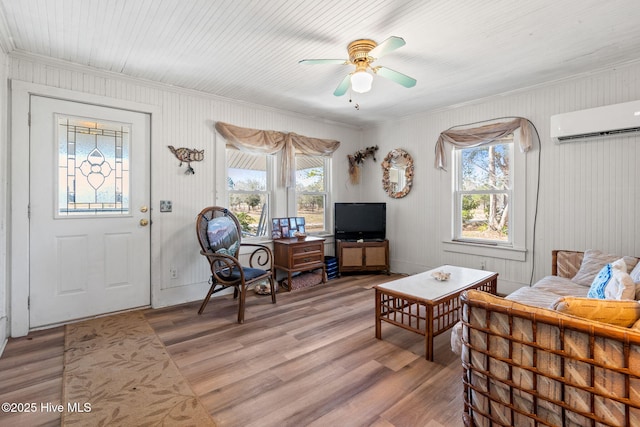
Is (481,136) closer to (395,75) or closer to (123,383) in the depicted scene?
(395,75)

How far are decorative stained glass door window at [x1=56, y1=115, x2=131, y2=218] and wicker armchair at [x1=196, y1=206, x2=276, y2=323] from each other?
2.75 feet

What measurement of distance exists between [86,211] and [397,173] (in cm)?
407

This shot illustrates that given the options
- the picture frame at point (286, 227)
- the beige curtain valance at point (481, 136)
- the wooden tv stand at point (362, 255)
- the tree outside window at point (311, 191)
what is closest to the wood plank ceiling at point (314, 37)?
the beige curtain valance at point (481, 136)

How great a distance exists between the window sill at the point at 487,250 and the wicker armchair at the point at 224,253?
8.24ft

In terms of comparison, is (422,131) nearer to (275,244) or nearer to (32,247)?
(275,244)

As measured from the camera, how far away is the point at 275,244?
415cm

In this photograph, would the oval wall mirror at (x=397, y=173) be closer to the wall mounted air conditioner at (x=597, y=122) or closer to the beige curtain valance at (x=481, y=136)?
the beige curtain valance at (x=481, y=136)

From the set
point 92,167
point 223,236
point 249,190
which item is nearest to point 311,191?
point 249,190

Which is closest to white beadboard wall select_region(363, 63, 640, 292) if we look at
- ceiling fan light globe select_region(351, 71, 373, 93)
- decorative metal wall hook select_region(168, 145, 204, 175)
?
ceiling fan light globe select_region(351, 71, 373, 93)

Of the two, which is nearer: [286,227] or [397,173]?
[286,227]

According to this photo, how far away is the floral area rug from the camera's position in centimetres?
165

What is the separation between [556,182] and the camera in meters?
3.36

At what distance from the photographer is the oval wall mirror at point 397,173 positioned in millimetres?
4680

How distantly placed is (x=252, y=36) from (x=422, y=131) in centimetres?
293
